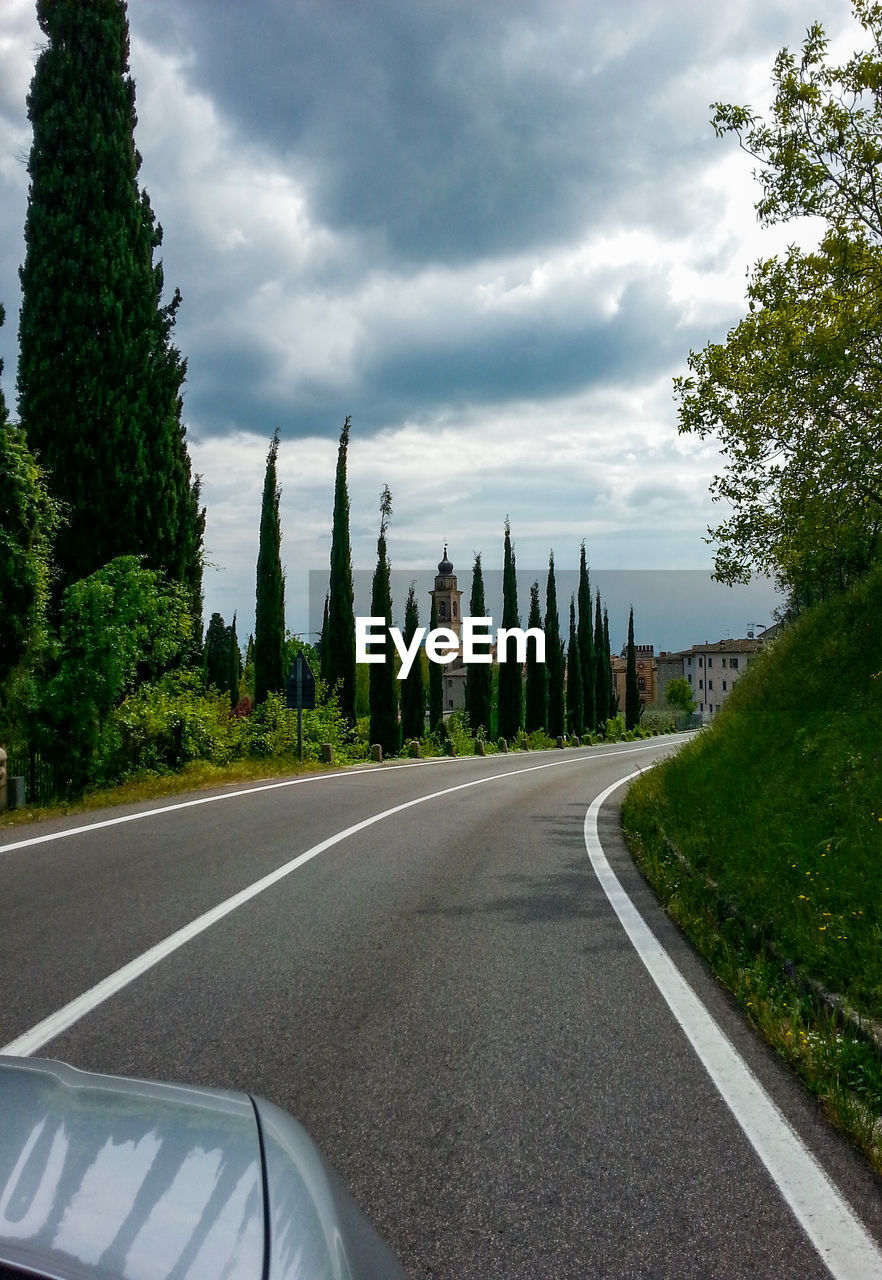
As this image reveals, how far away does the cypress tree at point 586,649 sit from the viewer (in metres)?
77.5

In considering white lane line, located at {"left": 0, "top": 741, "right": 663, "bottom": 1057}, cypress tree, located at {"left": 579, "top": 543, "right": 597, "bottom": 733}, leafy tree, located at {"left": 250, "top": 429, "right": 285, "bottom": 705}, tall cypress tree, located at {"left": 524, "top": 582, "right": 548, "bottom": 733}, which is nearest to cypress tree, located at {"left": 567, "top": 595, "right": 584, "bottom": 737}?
cypress tree, located at {"left": 579, "top": 543, "right": 597, "bottom": 733}

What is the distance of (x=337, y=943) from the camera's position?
6203 mm

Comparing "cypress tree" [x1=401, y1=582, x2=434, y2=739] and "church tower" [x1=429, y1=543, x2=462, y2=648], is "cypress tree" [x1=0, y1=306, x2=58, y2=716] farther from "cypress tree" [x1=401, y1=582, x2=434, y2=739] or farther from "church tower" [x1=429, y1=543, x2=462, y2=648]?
"church tower" [x1=429, y1=543, x2=462, y2=648]

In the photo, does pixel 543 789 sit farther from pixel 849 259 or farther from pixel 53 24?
pixel 53 24

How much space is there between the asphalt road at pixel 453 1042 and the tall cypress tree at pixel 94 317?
12939 millimetres

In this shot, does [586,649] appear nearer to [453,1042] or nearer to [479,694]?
[479,694]

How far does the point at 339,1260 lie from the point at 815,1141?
2.66m

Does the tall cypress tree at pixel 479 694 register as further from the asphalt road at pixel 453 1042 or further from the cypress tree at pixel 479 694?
the asphalt road at pixel 453 1042

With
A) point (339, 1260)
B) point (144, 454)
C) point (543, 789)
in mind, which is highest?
point (144, 454)

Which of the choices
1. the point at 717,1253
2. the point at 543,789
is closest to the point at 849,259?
the point at 543,789

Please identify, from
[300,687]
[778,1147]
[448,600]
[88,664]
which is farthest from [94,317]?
[448,600]

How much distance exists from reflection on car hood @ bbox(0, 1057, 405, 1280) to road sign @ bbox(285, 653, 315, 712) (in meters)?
23.6

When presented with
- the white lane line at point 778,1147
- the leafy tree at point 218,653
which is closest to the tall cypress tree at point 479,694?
the leafy tree at point 218,653

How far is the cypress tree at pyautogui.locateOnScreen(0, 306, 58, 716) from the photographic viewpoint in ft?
45.7
